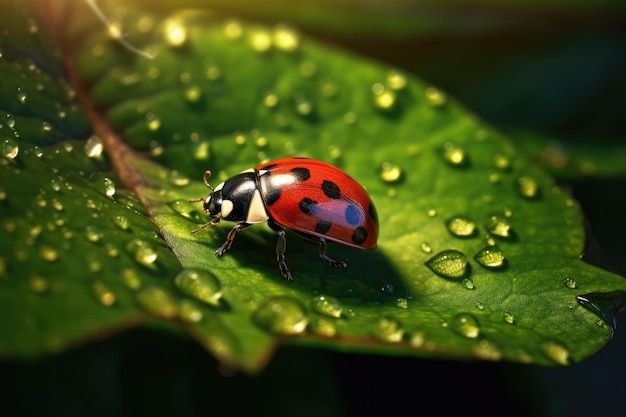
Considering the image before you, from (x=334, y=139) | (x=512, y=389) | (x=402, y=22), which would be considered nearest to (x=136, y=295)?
(x=334, y=139)

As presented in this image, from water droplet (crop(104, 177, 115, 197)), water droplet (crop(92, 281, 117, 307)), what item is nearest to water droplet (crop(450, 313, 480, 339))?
water droplet (crop(92, 281, 117, 307))

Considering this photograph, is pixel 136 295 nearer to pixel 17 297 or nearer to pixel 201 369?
pixel 17 297

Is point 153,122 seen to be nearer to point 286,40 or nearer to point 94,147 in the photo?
point 94,147

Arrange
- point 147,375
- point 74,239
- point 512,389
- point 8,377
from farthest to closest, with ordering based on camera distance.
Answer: point 512,389 → point 147,375 → point 8,377 → point 74,239

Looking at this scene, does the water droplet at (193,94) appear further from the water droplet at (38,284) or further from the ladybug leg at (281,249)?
the water droplet at (38,284)

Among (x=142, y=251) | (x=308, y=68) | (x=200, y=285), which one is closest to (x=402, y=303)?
(x=200, y=285)

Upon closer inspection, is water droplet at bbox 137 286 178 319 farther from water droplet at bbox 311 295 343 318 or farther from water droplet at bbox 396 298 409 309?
water droplet at bbox 396 298 409 309

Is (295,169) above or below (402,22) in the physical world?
below

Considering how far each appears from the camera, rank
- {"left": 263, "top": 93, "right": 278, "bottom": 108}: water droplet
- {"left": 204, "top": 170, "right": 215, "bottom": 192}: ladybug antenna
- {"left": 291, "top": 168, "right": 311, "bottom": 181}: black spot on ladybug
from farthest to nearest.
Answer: {"left": 263, "top": 93, "right": 278, "bottom": 108}: water droplet → {"left": 204, "top": 170, "right": 215, "bottom": 192}: ladybug antenna → {"left": 291, "top": 168, "right": 311, "bottom": 181}: black spot on ladybug
